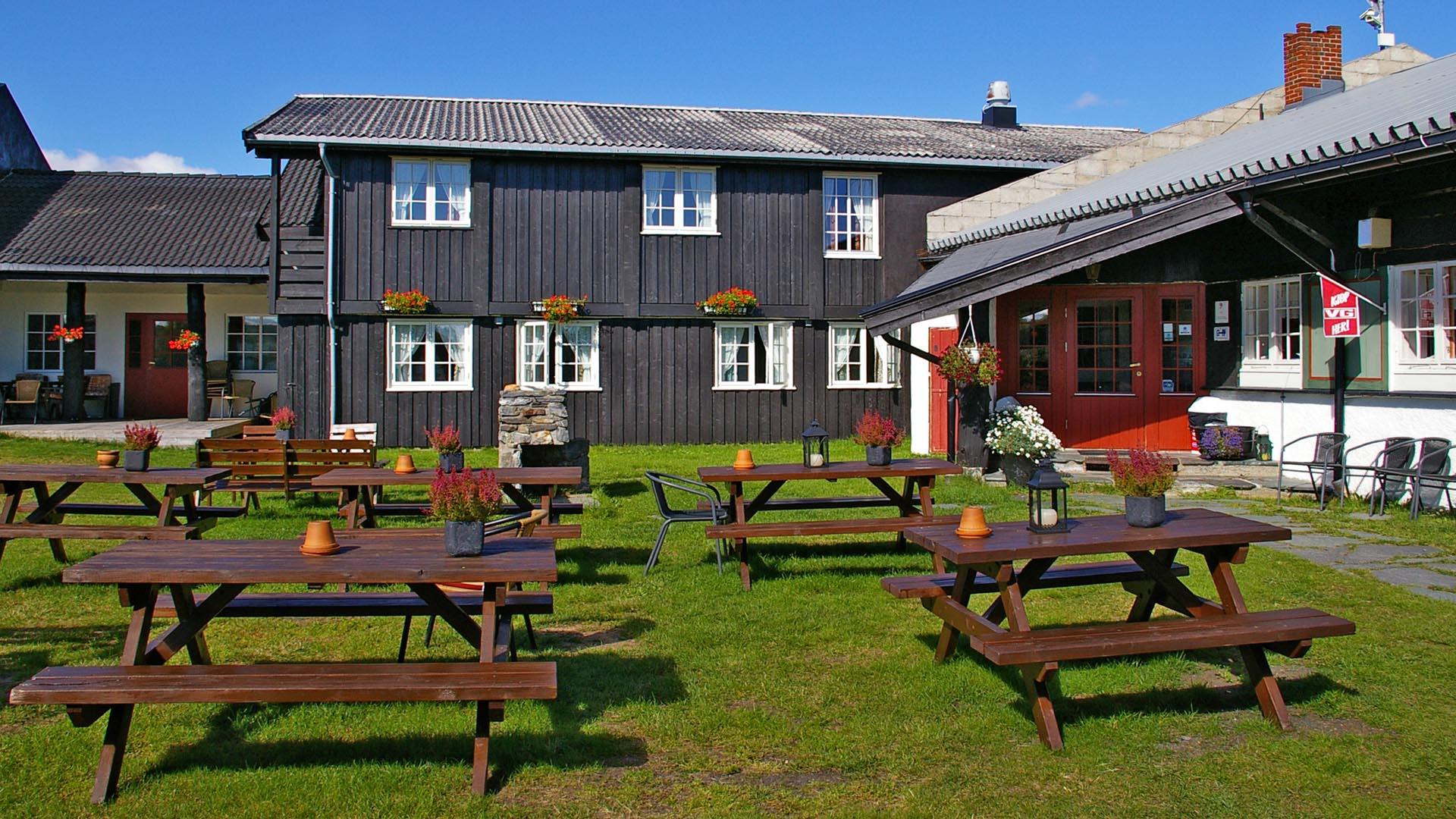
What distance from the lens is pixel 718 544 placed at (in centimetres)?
734

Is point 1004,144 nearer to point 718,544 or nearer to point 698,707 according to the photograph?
point 718,544

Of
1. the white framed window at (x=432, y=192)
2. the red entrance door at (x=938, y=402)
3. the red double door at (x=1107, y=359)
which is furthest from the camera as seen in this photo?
the white framed window at (x=432, y=192)

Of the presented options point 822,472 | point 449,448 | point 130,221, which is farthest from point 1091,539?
point 130,221

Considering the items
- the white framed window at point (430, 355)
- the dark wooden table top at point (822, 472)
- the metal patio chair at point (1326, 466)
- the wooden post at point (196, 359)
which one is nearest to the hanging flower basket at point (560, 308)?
the white framed window at point (430, 355)

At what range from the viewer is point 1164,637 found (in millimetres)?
4320

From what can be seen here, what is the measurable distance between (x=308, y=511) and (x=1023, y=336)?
8.69 meters

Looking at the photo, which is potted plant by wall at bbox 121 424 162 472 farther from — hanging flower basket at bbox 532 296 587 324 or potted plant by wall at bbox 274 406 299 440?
hanging flower basket at bbox 532 296 587 324

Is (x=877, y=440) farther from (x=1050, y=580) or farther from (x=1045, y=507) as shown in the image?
(x=1045, y=507)

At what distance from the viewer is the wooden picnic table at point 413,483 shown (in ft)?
23.6

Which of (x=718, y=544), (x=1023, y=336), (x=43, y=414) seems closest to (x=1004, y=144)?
(x=1023, y=336)

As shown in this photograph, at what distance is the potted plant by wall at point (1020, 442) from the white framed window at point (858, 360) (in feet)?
18.9

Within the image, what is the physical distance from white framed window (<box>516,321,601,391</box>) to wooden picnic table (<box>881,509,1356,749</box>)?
1169 centimetres

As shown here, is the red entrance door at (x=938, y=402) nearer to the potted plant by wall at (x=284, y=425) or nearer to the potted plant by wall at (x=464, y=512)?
the potted plant by wall at (x=284, y=425)

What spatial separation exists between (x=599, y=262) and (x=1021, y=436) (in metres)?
7.68
